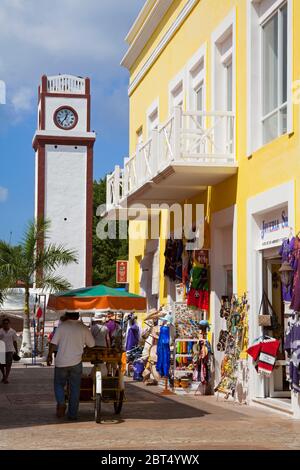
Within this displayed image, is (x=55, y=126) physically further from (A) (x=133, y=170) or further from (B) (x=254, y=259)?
(B) (x=254, y=259)

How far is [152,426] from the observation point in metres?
13.0

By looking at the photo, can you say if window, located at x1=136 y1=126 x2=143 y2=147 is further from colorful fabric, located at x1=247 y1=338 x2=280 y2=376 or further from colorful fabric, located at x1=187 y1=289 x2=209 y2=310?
colorful fabric, located at x1=247 y1=338 x2=280 y2=376

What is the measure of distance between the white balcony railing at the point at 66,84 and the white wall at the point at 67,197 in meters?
4.34

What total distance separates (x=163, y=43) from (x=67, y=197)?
39.4 metres

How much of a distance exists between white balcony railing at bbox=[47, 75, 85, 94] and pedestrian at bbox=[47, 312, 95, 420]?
173 feet

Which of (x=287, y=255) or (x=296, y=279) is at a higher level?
(x=287, y=255)

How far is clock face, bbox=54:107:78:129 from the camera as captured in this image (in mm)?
64062

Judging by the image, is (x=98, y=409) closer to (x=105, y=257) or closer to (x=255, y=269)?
(x=255, y=269)

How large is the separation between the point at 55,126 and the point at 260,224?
4874 cm

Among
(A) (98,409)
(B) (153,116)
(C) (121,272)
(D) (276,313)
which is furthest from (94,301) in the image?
(C) (121,272)

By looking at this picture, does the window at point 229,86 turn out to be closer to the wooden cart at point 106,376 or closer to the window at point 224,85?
the window at point 224,85

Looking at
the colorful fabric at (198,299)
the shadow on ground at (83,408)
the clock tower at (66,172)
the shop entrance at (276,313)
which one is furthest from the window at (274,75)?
the clock tower at (66,172)

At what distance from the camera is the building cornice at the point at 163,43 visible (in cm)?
2186
